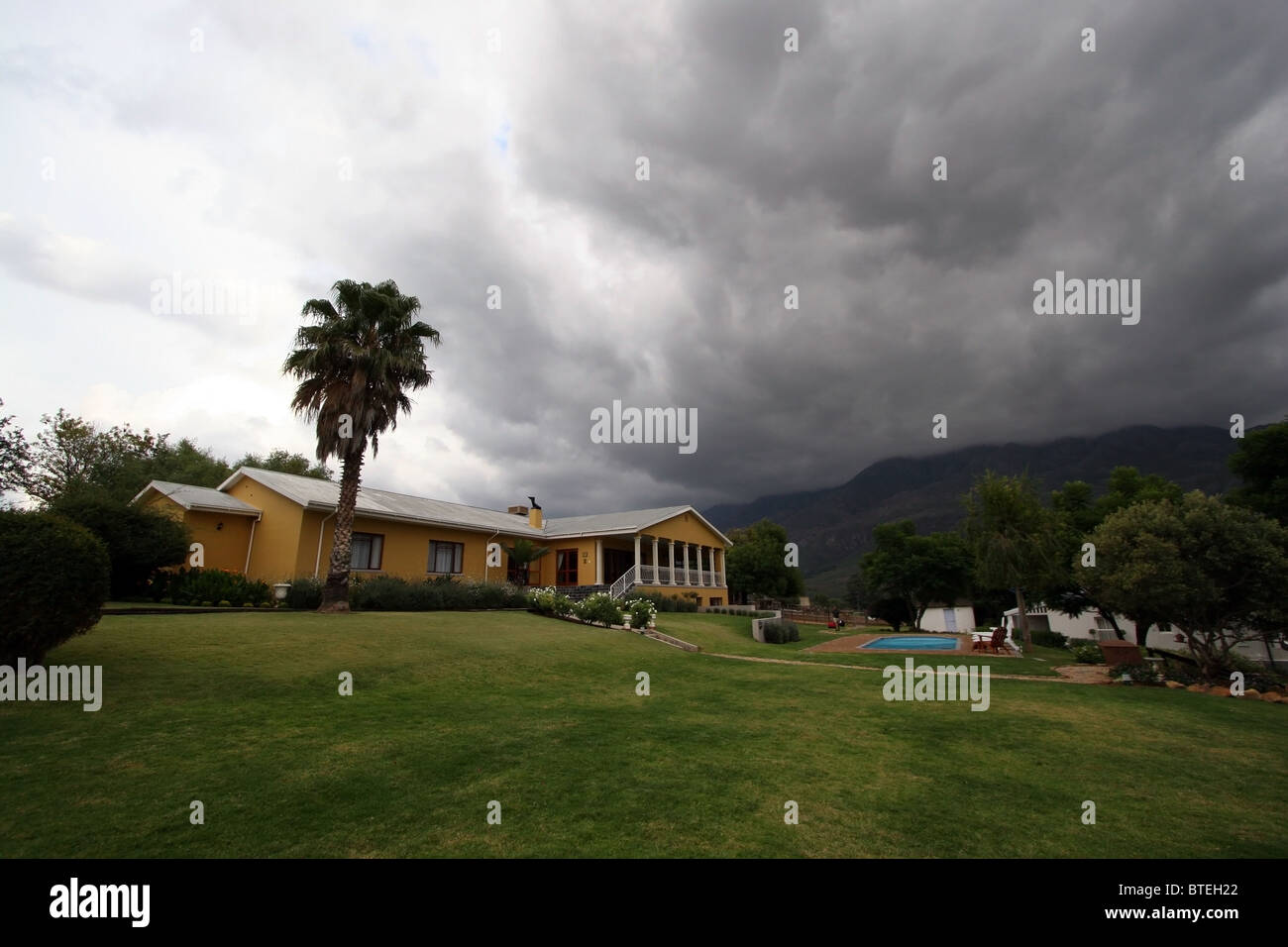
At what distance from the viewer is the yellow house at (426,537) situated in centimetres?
2303

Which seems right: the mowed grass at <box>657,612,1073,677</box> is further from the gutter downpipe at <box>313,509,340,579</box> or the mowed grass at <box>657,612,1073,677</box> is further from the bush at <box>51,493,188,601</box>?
the bush at <box>51,493,188,601</box>

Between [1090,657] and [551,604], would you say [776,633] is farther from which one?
[1090,657]

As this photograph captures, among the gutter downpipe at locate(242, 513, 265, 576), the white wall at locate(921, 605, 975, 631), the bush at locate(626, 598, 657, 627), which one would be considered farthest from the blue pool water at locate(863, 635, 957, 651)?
the gutter downpipe at locate(242, 513, 265, 576)

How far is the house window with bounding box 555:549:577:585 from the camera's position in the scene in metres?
35.1

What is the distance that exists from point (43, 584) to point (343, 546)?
11064 mm

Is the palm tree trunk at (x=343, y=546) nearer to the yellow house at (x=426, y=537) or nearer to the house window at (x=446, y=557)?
the yellow house at (x=426, y=537)

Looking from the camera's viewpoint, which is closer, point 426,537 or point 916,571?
point 426,537

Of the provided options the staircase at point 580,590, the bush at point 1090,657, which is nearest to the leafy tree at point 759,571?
the staircase at point 580,590

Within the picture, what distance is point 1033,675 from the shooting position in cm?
1546

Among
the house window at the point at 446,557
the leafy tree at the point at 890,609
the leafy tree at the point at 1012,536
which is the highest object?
the leafy tree at the point at 1012,536

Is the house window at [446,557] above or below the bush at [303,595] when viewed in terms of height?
above

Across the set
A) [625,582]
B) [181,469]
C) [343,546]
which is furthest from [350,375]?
[181,469]

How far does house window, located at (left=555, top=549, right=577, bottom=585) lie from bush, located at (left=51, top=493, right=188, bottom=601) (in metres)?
19.4

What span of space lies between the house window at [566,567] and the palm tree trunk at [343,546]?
17.4 m
